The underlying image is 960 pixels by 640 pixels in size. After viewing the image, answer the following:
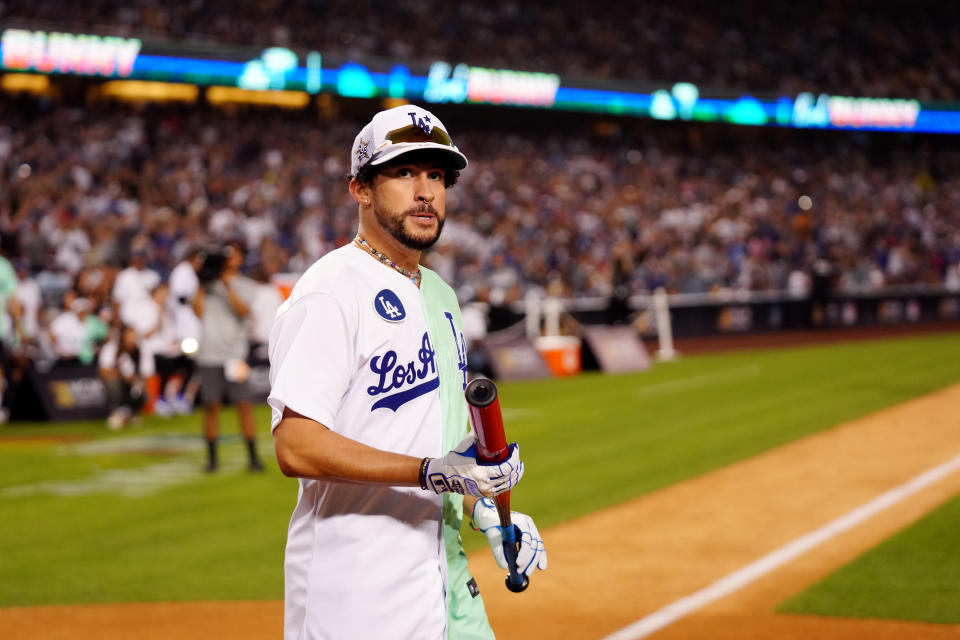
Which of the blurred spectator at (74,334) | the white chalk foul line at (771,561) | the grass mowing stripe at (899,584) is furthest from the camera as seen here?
the blurred spectator at (74,334)

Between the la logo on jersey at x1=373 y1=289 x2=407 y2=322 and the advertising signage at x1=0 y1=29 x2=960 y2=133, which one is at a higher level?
the advertising signage at x1=0 y1=29 x2=960 y2=133

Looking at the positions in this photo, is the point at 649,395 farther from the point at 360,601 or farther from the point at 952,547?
the point at 360,601

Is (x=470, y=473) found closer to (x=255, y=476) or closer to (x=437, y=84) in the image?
(x=255, y=476)

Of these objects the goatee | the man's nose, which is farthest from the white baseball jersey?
the man's nose

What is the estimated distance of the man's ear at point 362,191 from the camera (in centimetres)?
321

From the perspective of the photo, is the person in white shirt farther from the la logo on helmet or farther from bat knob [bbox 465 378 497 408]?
bat knob [bbox 465 378 497 408]

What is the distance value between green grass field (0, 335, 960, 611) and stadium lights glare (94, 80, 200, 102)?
51.3 ft

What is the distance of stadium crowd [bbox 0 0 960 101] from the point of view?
98.5ft

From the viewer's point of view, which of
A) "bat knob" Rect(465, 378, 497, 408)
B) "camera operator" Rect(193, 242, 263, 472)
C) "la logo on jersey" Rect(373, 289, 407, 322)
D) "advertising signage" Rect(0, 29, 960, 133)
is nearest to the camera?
"bat knob" Rect(465, 378, 497, 408)

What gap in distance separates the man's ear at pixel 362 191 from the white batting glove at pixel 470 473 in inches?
32.5

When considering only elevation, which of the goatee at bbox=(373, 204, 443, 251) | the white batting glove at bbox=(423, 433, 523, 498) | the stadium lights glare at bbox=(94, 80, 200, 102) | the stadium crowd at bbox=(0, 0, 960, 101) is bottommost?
the white batting glove at bbox=(423, 433, 523, 498)

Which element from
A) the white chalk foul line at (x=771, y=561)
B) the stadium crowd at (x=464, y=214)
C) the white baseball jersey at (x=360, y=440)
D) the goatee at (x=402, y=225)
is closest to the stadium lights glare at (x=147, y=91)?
the stadium crowd at (x=464, y=214)

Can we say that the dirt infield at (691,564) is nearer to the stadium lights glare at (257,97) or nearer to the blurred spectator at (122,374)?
the blurred spectator at (122,374)

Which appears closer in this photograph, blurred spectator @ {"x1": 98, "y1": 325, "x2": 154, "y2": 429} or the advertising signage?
blurred spectator @ {"x1": 98, "y1": 325, "x2": 154, "y2": 429}
